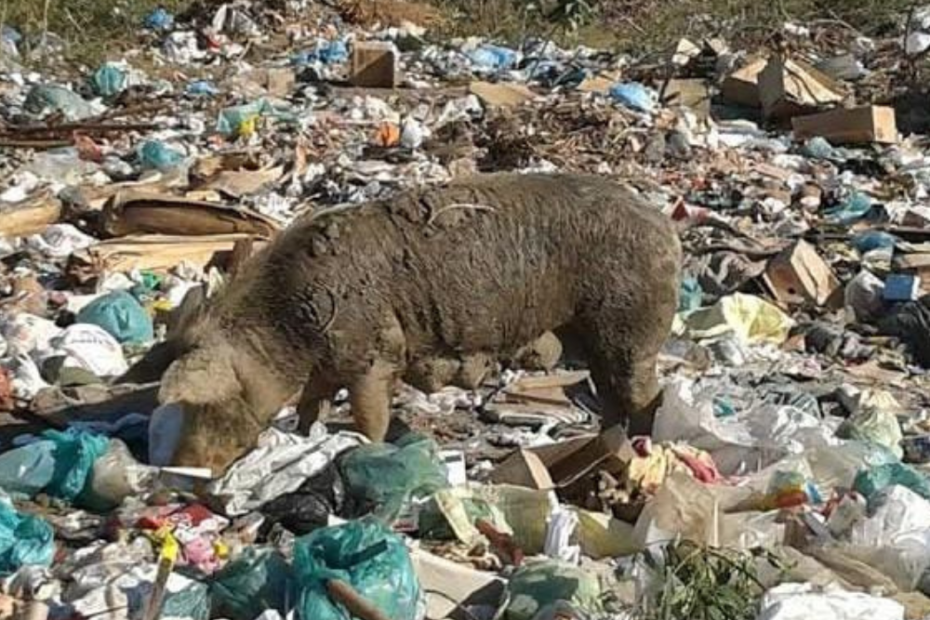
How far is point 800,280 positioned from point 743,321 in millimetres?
692

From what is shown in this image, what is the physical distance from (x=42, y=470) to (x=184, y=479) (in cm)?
51

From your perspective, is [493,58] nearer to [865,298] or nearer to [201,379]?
[865,298]

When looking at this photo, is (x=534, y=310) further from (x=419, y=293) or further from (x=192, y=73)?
(x=192, y=73)

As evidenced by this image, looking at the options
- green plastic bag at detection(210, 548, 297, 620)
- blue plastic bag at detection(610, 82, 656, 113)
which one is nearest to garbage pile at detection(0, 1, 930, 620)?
green plastic bag at detection(210, 548, 297, 620)

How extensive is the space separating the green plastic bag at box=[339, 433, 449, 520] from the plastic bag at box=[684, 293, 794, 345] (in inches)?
110

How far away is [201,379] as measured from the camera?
5938 mm

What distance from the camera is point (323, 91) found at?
46.6ft

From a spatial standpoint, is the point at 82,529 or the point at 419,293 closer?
the point at 82,529

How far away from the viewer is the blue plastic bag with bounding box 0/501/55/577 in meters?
5.22

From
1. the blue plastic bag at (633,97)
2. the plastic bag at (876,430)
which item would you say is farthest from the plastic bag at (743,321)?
the blue plastic bag at (633,97)

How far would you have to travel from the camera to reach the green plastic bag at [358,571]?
15.2 ft

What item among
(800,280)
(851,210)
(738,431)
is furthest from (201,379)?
(851,210)

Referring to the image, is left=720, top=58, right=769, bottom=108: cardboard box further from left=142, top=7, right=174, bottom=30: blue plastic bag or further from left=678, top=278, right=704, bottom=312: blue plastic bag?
left=142, top=7, right=174, bottom=30: blue plastic bag

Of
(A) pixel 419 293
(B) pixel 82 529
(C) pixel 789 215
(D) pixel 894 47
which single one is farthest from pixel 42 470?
(D) pixel 894 47
